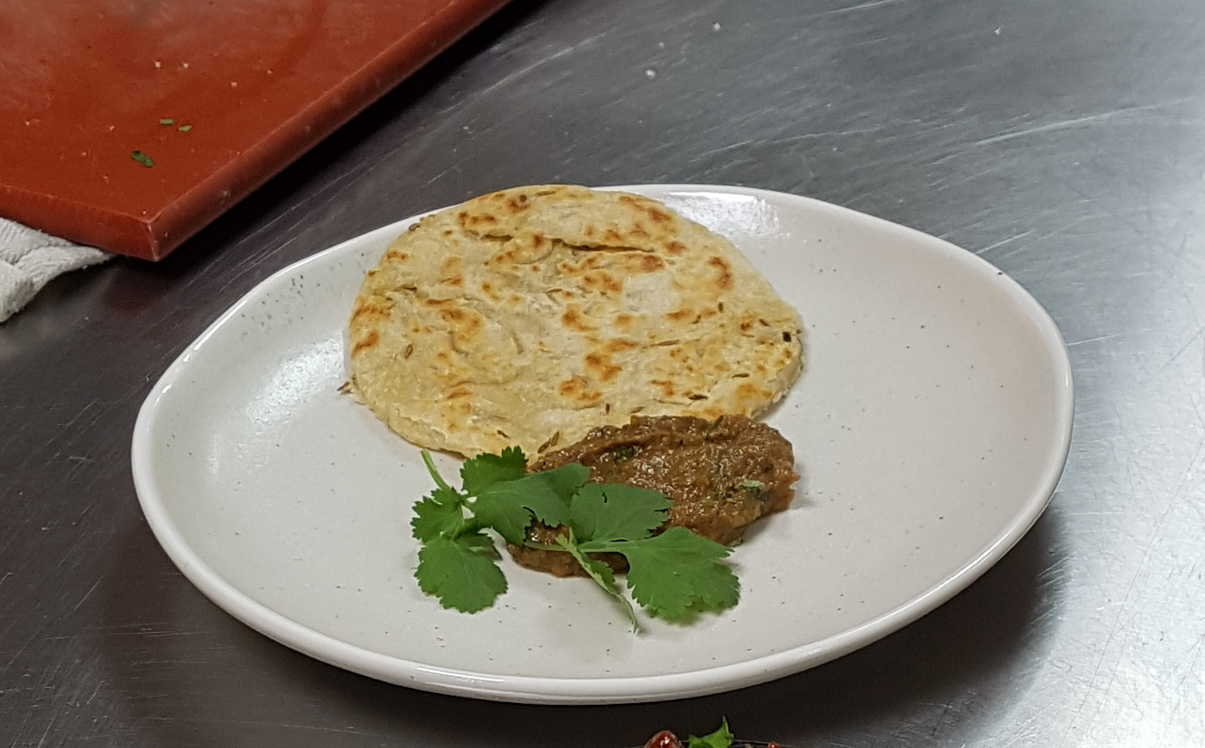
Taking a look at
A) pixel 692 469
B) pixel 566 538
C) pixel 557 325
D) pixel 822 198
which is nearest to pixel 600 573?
pixel 566 538

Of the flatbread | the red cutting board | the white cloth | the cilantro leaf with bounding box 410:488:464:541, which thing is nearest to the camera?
the cilantro leaf with bounding box 410:488:464:541

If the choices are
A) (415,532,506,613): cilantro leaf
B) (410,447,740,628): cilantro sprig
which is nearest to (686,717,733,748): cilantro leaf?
(410,447,740,628): cilantro sprig

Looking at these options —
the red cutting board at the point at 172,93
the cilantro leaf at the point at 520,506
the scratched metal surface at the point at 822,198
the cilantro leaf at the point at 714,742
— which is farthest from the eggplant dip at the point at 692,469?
the red cutting board at the point at 172,93

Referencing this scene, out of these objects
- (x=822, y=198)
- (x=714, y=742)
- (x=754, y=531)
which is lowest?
(x=822, y=198)

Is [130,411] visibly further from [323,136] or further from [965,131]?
[965,131]

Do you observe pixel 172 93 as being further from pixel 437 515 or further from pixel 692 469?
pixel 692 469

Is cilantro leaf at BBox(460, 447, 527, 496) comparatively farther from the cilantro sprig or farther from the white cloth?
the white cloth

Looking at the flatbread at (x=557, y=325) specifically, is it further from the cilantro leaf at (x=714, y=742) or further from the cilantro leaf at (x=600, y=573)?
the cilantro leaf at (x=714, y=742)
